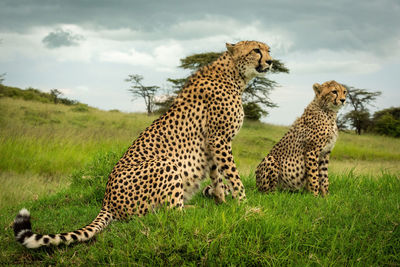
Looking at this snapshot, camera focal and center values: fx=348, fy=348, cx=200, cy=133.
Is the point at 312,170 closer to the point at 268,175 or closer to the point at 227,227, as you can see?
the point at 268,175

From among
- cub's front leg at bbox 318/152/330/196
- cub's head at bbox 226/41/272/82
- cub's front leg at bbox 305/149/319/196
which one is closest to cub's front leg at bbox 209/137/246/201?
cub's head at bbox 226/41/272/82

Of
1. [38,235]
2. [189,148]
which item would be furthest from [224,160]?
[38,235]

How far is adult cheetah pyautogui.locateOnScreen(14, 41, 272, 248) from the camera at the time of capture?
298cm

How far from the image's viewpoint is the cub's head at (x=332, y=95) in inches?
163

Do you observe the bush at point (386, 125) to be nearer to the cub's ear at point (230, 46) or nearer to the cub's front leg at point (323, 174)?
the cub's front leg at point (323, 174)

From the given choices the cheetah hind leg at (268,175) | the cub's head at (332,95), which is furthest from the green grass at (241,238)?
the cub's head at (332,95)

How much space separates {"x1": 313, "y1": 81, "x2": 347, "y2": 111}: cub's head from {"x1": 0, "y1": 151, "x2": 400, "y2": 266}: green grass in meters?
1.19

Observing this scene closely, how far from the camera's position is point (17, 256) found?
291 cm

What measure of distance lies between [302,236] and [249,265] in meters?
0.58

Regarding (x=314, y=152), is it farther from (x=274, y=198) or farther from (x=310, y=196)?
(x=274, y=198)

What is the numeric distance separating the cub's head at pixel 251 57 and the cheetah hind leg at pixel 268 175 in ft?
4.08

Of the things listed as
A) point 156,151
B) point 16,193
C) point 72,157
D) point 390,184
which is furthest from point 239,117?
point 72,157

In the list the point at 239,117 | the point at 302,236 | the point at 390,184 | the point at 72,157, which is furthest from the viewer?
the point at 72,157

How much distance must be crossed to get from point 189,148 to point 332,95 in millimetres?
1969
